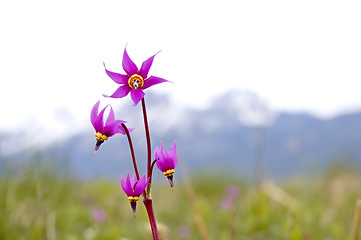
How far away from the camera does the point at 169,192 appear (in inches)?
229

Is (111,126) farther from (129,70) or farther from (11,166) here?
(11,166)

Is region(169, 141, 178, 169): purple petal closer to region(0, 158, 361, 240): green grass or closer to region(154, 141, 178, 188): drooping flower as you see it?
region(154, 141, 178, 188): drooping flower

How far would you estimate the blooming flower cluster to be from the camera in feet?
3.46

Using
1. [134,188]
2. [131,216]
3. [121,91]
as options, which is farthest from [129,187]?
[131,216]

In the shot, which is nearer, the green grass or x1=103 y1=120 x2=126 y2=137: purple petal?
x1=103 y1=120 x2=126 y2=137: purple petal

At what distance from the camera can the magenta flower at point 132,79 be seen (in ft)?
3.57

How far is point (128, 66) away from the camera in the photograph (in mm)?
1105

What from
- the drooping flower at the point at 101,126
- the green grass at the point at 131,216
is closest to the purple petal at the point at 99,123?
the drooping flower at the point at 101,126

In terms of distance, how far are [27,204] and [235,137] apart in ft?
514

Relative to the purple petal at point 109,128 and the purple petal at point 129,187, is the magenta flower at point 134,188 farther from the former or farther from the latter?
the purple petal at point 109,128

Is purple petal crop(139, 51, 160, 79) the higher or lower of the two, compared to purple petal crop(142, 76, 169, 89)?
higher

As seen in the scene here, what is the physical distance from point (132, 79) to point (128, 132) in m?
0.14

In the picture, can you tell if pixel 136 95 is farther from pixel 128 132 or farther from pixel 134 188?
pixel 134 188

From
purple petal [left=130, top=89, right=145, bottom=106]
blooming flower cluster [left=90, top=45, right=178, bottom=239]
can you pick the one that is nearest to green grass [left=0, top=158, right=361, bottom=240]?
blooming flower cluster [left=90, top=45, right=178, bottom=239]
